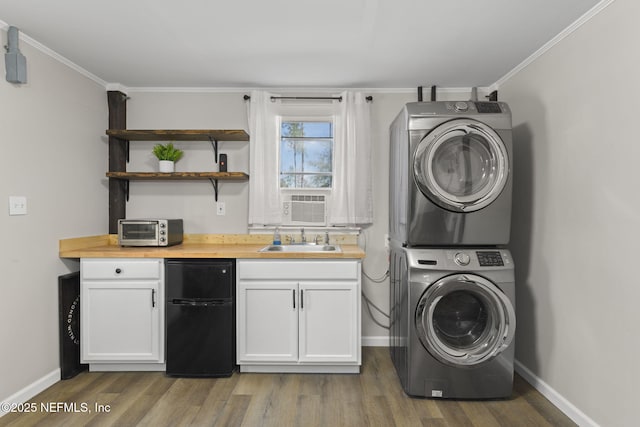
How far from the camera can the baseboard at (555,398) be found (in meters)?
2.13

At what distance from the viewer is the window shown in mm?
3445

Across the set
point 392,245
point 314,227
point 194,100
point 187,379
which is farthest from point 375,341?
point 194,100

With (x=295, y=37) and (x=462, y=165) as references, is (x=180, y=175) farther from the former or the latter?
(x=462, y=165)

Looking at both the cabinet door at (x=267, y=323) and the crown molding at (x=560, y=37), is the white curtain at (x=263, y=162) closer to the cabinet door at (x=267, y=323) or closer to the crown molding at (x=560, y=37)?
the cabinet door at (x=267, y=323)

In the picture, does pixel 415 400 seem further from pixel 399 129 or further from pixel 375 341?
pixel 399 129

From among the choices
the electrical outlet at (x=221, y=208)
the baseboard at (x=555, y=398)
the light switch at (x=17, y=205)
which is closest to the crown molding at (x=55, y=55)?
the light switch at (x=17, y=205)

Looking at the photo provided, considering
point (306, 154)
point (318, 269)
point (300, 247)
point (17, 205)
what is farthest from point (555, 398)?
point (17, 205)

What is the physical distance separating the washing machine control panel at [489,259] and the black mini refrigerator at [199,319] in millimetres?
1710

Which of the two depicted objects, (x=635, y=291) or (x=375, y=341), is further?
(x=375, y=341)

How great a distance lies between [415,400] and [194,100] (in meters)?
3.01

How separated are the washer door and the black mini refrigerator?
135cm

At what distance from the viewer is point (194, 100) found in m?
3.43

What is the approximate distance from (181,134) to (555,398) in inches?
131

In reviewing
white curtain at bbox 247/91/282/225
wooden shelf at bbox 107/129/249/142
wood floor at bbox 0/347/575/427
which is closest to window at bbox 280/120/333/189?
white curtain at bbox 247/91/282/225
